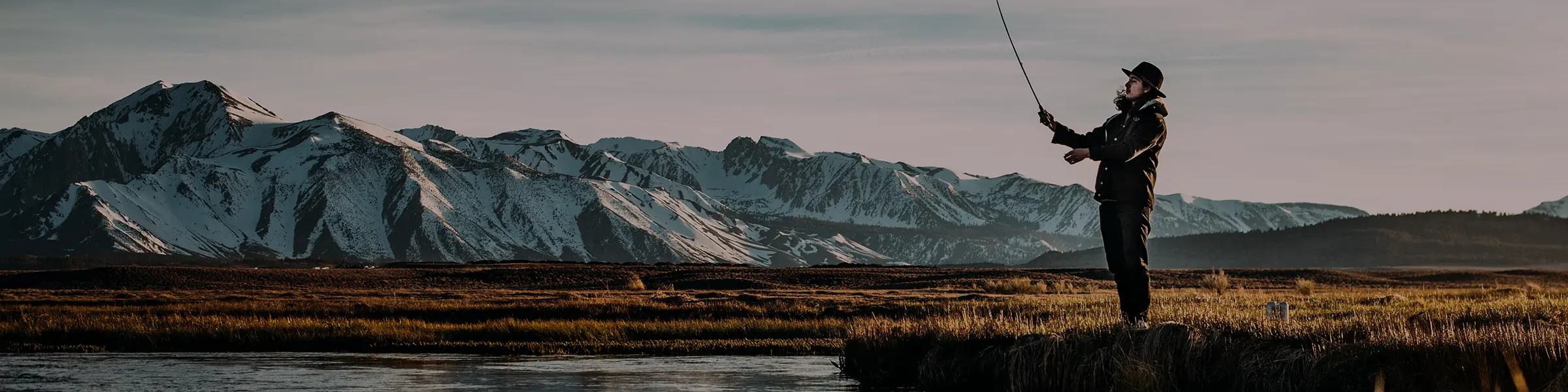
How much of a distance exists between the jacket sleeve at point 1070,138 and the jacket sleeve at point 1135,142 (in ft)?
1.27

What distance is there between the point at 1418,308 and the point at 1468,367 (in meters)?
15.6

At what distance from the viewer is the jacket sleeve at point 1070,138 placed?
17938mm

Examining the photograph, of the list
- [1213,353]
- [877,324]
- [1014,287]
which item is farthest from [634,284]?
[1213,353]

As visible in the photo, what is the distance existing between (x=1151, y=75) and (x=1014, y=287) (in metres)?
49.5

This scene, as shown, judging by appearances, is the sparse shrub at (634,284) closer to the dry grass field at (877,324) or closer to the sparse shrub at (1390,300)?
the dry grass field at (877,324)

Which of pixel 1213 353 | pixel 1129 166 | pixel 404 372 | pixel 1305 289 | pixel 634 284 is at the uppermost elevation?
pixel 1129 166

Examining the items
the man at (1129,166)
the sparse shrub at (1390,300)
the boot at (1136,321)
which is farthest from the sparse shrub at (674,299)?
the man at (1129,166)

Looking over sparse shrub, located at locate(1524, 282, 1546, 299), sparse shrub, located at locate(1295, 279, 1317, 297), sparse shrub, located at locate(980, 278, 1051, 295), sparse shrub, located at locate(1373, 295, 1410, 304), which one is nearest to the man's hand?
sparse shrub, located at locate(1373, 295, 1410, 304)

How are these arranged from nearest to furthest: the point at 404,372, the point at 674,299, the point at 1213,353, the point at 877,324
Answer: the point at 1213,353, the point at 877,324, the point at 404,372, the point at 674,299

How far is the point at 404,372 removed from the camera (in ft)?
78.3

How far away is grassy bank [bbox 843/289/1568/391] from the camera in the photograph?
14320mm

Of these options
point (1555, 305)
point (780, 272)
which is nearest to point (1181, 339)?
point (1555, 305)

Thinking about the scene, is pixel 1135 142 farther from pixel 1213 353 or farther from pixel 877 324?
pixel 877 324

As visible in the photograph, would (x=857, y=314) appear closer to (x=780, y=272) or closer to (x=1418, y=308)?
(x=1418, y=308)
